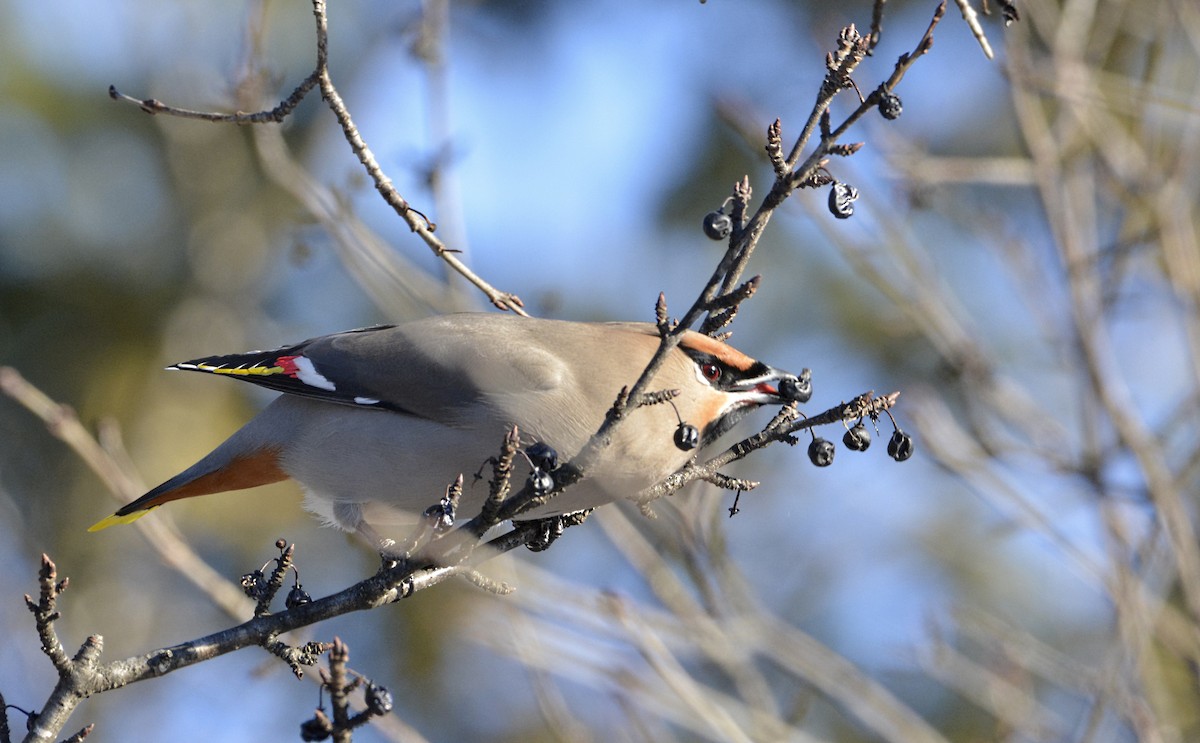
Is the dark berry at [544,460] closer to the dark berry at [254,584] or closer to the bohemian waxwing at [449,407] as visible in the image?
the bohemian waxwing at [449,407]

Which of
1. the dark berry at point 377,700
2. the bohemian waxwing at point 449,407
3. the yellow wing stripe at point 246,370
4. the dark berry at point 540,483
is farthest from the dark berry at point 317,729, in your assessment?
the yellow wing stripe at point 246,370

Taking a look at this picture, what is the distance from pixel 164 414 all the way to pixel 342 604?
576 cm

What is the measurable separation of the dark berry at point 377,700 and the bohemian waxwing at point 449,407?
3.04ft

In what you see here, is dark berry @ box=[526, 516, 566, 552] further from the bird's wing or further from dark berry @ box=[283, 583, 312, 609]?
dark berry @ box=[283, 583, 312, 609]

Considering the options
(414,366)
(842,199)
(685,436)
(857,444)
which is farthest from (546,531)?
(842,199)

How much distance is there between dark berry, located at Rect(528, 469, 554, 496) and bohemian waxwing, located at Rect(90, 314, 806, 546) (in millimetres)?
495

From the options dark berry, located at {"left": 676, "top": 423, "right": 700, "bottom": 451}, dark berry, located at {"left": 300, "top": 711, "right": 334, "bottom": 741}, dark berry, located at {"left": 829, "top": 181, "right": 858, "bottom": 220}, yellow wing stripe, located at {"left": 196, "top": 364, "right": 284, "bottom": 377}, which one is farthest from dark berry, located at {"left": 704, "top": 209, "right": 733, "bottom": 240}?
yellow wing stripe, located at {"left": 196, "top": 364, "right": 284, "bottom": 377}

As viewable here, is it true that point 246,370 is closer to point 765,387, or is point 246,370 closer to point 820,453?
point 765,387

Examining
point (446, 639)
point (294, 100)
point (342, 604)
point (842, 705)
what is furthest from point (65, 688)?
point (446, 639)

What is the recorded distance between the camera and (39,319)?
873 cm

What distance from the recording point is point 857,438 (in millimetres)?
2850

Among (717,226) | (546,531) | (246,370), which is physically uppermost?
(246,370)

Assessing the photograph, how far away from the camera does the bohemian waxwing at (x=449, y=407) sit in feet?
11.2

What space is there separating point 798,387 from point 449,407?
0.99 meters
